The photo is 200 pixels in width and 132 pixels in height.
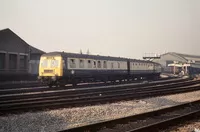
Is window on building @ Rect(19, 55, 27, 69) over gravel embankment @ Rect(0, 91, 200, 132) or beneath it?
over

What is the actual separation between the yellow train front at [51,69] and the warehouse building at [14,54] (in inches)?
447

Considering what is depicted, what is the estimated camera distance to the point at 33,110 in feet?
38.8

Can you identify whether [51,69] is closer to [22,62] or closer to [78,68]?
[78,68]

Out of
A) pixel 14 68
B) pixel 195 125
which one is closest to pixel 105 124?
pixel 195 125

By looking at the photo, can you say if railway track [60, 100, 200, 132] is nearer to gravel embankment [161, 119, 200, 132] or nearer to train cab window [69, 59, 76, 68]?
gravel embankment [161, 119, 200, 132]

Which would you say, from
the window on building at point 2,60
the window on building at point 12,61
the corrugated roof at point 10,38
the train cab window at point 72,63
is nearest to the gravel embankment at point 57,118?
the train cab window at point 72,63

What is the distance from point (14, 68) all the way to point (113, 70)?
15351 millimetres

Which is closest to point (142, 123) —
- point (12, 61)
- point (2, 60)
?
point (2, 60)

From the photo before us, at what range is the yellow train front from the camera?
23.6 m

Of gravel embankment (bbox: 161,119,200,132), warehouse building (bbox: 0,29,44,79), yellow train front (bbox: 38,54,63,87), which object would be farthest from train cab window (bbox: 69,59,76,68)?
gravel embankment (bbox: 161,119,200,132)

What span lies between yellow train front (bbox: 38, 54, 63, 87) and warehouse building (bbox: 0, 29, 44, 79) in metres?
11.3

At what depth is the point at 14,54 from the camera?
39.6 meters

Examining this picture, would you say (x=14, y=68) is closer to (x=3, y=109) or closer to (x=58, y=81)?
(x=58, y=81)

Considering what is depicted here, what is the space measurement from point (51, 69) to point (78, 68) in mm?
2430
